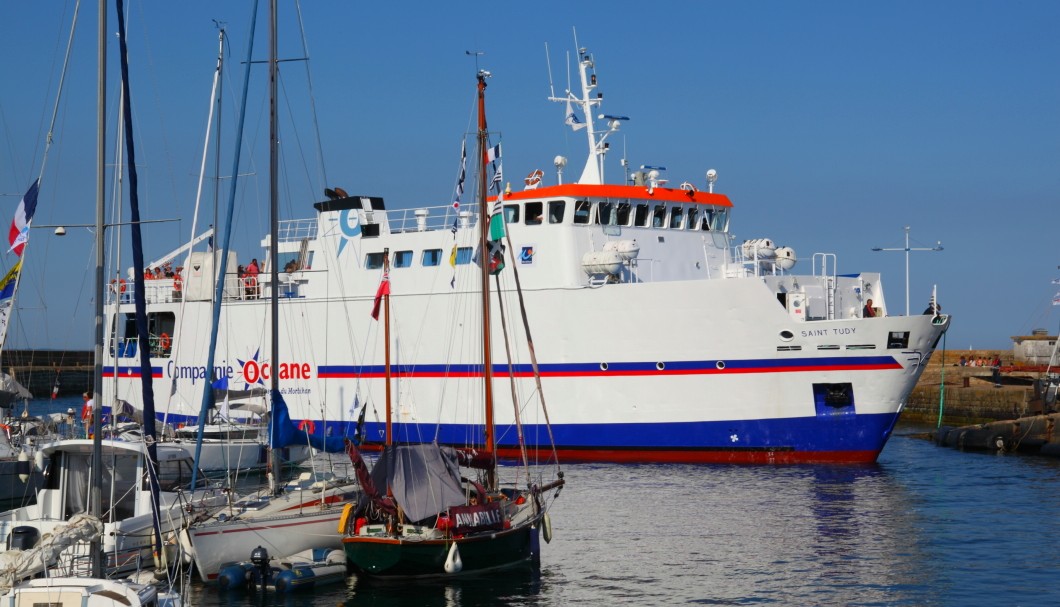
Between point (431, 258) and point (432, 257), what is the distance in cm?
4

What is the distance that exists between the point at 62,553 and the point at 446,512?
16.8 feet

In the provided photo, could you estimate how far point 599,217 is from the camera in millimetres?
29109

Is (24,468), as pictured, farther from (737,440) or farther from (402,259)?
(737,440)

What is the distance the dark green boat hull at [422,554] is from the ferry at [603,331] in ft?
23.7

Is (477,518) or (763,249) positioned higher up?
(763,249)

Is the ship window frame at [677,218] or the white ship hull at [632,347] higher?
the ship window frame at [677,218]

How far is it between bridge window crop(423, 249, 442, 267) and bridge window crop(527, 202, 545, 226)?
2522 millimetres

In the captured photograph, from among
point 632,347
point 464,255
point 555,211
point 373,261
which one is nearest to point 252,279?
point 373,261

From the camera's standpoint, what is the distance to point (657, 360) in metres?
26.9

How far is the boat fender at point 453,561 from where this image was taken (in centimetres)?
1639

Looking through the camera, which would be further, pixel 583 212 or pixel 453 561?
pixel 583 212

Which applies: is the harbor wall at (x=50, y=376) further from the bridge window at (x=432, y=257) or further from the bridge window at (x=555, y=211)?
the bridge window at (x=555, y=211)

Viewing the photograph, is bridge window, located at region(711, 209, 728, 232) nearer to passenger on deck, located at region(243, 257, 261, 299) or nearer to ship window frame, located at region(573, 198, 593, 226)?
ship window frame, located at region(573, 198, 593, 226)

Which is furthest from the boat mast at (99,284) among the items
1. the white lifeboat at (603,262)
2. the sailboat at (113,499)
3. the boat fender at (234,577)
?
the white lifeboat at (603,262)
